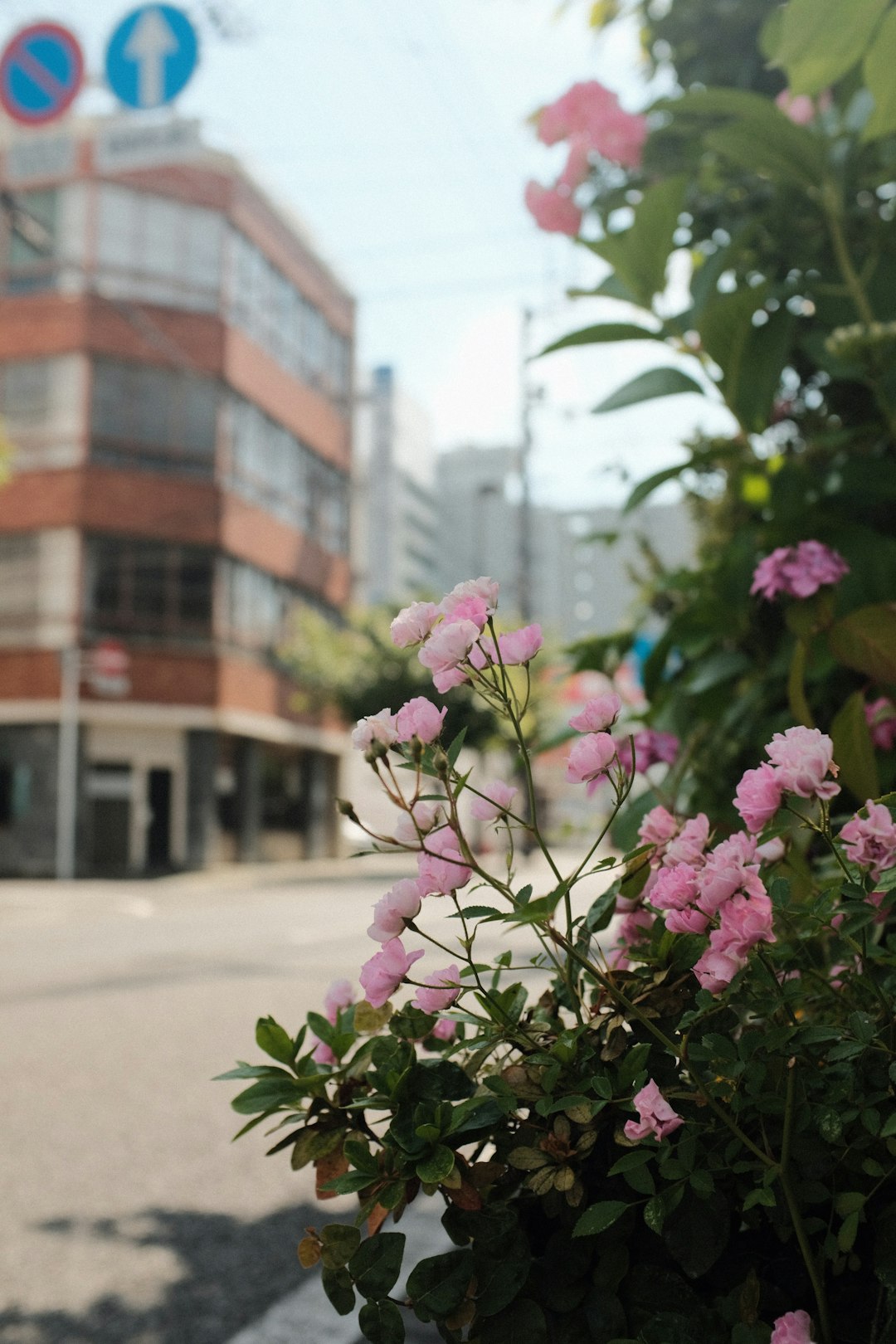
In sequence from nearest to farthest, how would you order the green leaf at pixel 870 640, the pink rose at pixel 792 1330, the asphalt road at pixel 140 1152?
the pink rose at pixel 792 1330 < the green leaf at pixel 870 640 < the asphalt road at pixel 140 1152

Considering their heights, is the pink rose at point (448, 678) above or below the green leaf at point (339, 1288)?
above

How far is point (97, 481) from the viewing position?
80.9 ft

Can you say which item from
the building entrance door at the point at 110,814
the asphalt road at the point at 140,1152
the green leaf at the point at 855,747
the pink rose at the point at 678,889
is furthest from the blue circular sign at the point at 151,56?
the building entrance door at the point at 110,814

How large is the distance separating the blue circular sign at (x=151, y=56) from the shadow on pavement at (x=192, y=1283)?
8.16m

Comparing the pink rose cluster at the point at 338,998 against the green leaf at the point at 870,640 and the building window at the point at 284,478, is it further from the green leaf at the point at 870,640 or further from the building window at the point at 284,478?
the building window at the point at 284,478

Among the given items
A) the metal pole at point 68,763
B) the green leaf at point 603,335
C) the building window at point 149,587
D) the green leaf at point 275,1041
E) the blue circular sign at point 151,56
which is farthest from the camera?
the building window at point 149,587

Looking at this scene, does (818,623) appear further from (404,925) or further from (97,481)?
(97,481)

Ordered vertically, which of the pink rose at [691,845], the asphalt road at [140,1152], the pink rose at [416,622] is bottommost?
the asphalt road at [140,1152]

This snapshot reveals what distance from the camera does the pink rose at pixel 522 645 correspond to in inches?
44.4

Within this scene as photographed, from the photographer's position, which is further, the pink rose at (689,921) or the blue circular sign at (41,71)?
the blue circular sign at (41,71)

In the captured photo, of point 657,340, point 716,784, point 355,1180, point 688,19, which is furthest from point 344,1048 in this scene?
point 688,19

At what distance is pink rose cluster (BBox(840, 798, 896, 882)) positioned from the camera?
3.39ft

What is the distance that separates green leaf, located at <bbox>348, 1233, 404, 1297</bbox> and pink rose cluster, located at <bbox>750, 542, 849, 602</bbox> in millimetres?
1037

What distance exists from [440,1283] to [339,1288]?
0.09 meters
